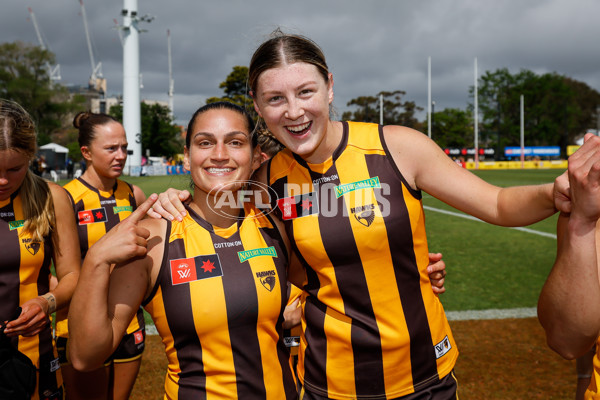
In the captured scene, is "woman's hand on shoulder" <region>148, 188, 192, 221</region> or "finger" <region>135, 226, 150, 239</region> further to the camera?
"woman's hand on shoulder" <region>148, 188, 192, 221</region>

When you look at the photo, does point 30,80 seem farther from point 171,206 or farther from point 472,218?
point 171,206

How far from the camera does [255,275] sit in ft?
7.00

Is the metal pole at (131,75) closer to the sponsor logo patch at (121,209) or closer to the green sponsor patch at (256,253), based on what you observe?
the sponsor logo patch at (121,209)

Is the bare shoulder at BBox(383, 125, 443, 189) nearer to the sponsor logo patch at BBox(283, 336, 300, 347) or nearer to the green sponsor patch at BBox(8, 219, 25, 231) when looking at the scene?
the sponsor logo patch at BBox(283, 336, 300, 347)

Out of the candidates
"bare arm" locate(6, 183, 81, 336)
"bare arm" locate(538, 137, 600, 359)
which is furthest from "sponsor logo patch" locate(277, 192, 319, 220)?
"bare arm" locate(6, 183, 81, 336)

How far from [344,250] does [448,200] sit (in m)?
0.54

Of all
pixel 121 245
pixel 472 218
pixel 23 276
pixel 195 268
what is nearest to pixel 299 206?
pixel 195 268

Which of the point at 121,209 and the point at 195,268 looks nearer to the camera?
the point at 195,268

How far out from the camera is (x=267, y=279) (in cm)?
214

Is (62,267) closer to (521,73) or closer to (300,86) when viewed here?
(300,86)

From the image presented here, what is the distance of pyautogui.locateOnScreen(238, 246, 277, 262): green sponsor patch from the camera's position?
2.16 m

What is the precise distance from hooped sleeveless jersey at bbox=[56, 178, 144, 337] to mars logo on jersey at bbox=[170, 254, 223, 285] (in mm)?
2345

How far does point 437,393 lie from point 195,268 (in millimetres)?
1302

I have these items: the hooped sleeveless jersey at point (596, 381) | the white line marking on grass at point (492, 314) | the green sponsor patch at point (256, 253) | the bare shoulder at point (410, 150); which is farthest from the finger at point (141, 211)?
the white line marking on grass at point (492, 314)
